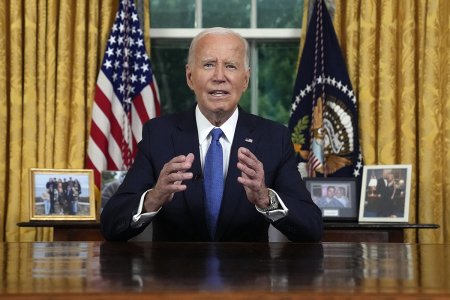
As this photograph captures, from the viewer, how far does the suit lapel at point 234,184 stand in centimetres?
189

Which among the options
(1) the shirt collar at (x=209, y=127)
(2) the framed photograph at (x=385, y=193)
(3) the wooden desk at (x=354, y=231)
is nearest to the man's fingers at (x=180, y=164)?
(1) the shirt collar at (x=209, y=127)

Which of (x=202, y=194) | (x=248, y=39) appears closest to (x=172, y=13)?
(x=248, y=39)

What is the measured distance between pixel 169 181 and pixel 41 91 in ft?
7.11

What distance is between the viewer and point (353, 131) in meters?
3.34

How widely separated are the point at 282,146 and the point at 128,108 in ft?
5.24

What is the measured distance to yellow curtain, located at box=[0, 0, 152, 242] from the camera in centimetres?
344

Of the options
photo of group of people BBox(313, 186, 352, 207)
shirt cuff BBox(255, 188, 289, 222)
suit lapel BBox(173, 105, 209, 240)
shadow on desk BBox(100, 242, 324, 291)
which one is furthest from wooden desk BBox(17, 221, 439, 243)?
shadow on desk BBox(100, 242, 324, 291)

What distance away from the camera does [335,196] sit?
123 inches

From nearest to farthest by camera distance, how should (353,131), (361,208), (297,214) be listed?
(297,214)
(361,208)
(353,131)

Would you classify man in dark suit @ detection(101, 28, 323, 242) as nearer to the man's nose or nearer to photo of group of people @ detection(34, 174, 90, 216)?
the man's nose

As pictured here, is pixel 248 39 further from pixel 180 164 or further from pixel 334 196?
pixel 180 164

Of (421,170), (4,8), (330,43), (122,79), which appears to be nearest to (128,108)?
(122,79)

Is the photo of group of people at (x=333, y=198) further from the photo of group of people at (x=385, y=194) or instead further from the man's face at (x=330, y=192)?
the photo of group of people at (x=385, y=194)

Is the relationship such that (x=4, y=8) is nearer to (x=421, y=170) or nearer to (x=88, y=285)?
(x=421, y=170)
